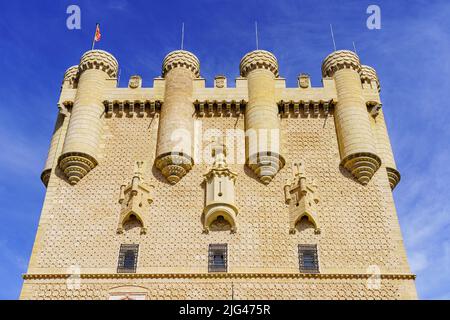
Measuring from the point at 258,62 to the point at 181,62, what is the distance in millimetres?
2694

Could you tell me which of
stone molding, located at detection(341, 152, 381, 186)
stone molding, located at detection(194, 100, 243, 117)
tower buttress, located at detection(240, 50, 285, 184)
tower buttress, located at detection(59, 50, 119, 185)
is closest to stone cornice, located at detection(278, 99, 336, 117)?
tower buttress, located at detection(240, 50, 285, 184)

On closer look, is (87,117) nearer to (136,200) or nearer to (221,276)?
(136,200)

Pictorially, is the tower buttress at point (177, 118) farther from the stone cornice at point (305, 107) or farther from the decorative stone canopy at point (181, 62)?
the stone cornice at point (305, 107)

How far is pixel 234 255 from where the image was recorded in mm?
14328

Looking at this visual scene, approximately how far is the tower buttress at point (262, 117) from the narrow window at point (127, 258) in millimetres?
4323

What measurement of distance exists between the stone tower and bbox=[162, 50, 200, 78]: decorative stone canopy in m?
0.05

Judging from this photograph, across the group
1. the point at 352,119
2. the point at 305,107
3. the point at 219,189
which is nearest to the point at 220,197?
the point at 219,189

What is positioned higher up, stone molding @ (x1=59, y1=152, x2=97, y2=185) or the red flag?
the red flag

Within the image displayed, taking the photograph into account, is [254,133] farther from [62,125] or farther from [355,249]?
[62,125]

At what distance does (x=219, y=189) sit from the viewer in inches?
599

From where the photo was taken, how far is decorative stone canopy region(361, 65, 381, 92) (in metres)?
19.2

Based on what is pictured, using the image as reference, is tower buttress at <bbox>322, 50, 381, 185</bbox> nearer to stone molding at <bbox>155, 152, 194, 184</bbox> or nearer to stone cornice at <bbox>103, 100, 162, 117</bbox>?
stone molding at <bbox>155, 152, 194, 184</bbox>

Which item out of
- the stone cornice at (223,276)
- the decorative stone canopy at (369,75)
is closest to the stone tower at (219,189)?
A: the stone cornice at (223,276)

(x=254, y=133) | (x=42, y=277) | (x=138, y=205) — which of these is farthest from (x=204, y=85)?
(x=42, y=277)
